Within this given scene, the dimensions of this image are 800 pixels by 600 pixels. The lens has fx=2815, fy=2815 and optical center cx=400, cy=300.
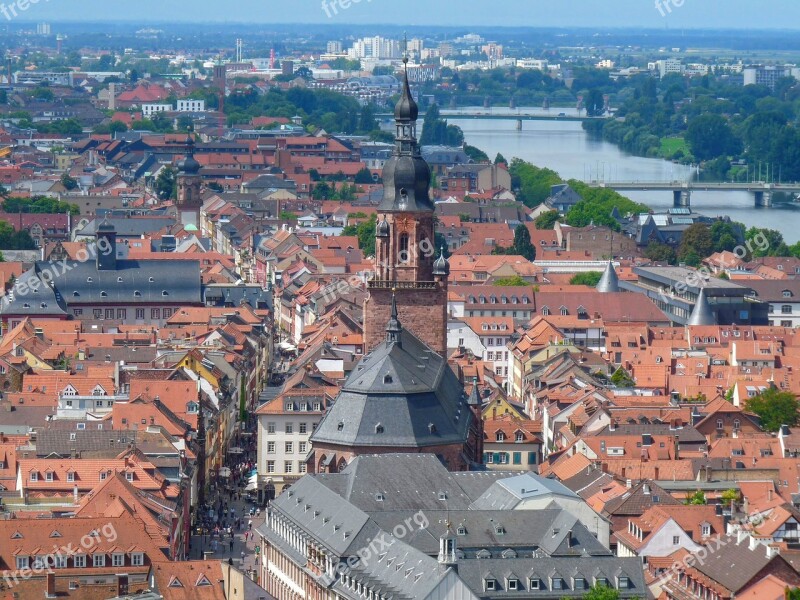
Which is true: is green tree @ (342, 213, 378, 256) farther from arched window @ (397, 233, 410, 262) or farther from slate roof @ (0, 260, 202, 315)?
arched window @ (397, 233, 410, 262)

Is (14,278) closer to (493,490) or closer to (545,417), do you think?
(545,417)

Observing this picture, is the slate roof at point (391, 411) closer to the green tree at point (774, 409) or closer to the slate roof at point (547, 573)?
the slate roof at point (547, 573)

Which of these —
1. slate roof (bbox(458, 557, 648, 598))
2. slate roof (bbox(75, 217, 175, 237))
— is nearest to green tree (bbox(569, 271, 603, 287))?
slate roof (bbox(75, 217, 175, 237))

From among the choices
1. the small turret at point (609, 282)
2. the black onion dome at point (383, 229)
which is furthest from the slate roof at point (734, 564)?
the small turret at point (609, 282)

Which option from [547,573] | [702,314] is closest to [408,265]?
[547,573]

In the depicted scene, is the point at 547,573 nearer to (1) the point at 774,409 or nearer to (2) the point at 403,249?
(2) the point at 403,249

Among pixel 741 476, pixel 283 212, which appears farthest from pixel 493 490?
pixel 283 212
